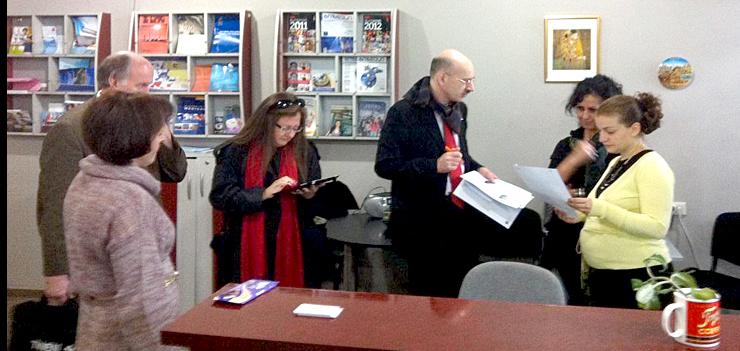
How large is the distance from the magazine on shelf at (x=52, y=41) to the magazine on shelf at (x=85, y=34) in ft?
0.34

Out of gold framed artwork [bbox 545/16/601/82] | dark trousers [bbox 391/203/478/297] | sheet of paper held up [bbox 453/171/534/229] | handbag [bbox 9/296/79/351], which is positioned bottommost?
handbag [bbox 9/296/79/351]

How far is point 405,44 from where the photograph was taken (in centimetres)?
454

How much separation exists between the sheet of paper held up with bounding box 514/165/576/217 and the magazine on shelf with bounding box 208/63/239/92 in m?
2.34

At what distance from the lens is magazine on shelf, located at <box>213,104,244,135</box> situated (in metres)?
4.68

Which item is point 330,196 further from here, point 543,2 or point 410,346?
point 410,346

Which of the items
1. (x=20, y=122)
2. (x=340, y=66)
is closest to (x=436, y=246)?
(x=340, y=66)

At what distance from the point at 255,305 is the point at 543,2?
3.12m

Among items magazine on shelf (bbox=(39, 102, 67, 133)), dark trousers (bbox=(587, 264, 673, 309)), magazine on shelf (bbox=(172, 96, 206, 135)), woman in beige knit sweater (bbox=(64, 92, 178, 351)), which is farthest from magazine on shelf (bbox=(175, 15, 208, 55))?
dark trousers (bbox=(587, 264, 673, 309))

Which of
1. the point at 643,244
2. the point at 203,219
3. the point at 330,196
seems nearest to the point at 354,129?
the point at 330,196

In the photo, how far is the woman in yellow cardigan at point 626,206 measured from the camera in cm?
262

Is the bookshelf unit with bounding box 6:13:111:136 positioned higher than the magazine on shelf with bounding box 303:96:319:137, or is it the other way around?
the bookshelf unit with bounding box 6:13:111:136

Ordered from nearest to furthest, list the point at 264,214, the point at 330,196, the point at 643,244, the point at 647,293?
the point at 647,293
the point at 643,244
the point at 264,214
the point at 330,196

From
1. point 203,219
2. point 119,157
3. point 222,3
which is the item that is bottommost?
point 203,219

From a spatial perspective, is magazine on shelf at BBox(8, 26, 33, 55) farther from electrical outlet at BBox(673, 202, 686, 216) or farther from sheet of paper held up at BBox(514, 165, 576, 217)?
electrical outlet at BBox(673, 202, 686, 216)
